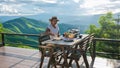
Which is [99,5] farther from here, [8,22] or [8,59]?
[8,59]

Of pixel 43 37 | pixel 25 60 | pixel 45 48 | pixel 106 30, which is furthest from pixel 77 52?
pixel 106 30

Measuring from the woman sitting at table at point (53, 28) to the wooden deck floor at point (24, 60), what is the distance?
31.7 inches

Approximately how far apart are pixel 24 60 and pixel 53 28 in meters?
1.25

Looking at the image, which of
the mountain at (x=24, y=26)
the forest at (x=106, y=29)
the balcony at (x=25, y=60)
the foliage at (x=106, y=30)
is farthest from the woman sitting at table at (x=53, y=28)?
the mountain at (x=24, y=26)

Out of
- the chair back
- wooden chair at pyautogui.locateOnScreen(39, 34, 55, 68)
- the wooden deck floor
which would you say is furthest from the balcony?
the chair back

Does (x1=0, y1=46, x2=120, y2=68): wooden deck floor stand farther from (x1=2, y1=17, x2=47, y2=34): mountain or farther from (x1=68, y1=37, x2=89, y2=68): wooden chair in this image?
(x1=2, y1=17, x2=47, y2=34): mountain

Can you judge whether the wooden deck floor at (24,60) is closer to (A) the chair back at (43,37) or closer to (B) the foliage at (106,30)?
(A) the chair back at (43,37)

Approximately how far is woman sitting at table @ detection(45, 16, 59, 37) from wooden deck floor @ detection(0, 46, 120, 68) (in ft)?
2.64

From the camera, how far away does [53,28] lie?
17.0 ft

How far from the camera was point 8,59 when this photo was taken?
19.1 ft

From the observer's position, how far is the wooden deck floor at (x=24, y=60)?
5176mm

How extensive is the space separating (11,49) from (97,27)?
75.7 ft

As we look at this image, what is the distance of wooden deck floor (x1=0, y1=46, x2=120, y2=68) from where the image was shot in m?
5.18

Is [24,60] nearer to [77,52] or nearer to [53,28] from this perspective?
[53,28]
